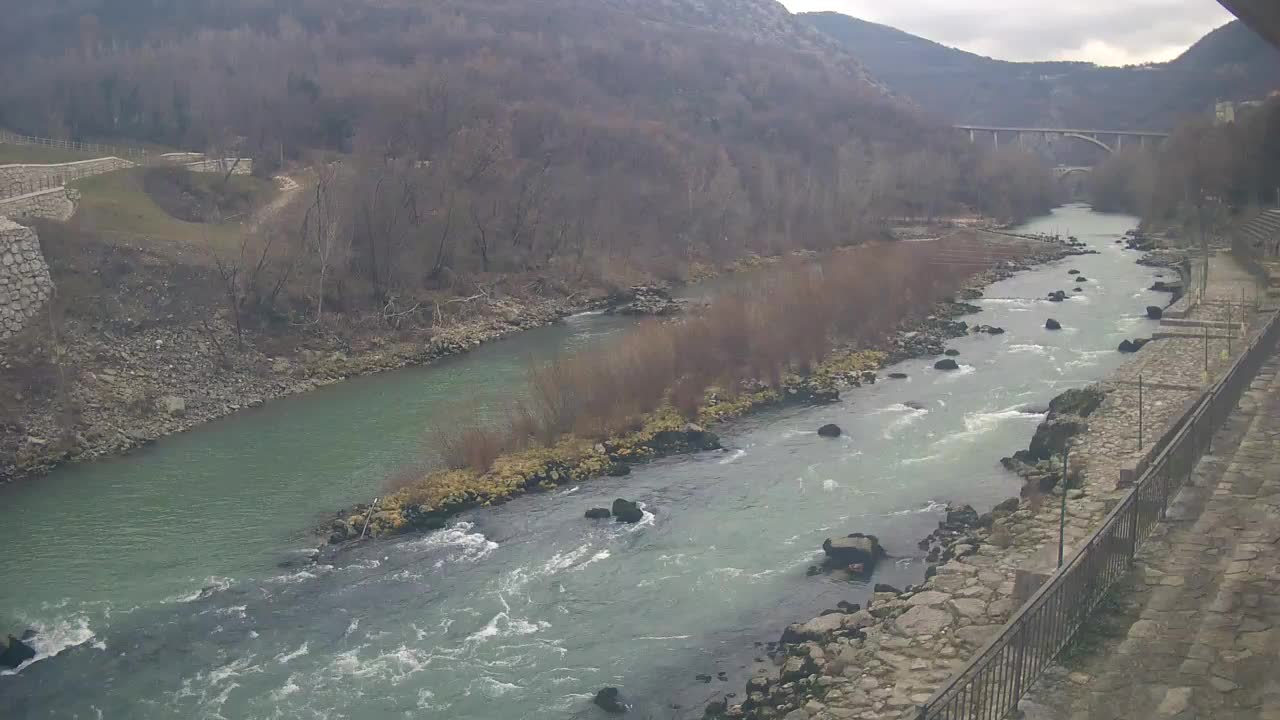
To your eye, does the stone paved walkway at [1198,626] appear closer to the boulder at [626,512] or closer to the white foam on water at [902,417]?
the boulder at [626,512]

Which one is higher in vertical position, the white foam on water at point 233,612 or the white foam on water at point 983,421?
the white foam on water at point 983,421

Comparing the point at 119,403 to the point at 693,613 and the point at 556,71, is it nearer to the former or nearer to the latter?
the point at 693,613

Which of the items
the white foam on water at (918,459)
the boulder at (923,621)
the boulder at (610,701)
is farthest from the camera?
the white foam on water at (918,459)

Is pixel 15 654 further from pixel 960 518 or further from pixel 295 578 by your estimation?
pixel 960 518

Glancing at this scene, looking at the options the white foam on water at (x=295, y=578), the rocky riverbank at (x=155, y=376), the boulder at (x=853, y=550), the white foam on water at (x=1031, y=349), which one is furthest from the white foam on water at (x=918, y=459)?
the rocky riverbank at (x=155, y=376)

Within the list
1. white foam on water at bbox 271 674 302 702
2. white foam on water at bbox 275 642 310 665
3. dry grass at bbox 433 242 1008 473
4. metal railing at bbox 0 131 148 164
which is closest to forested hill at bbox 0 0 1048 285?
metal railing at bbox 0 131 148 164

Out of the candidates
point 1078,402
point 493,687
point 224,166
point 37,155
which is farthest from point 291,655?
point 224,166
